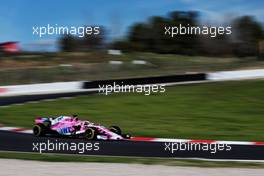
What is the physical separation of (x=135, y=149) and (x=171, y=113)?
463 centimetres

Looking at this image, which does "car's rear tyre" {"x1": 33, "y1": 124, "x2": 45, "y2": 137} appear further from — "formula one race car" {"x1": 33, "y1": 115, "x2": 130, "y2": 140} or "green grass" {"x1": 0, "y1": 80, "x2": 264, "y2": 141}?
"green grass" {"x1": 0, "y1": 80, "x2": 264, "y2": 141}

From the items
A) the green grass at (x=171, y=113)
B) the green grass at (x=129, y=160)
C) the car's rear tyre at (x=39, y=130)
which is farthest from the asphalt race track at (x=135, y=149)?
the green grass at (x=171, y=113)

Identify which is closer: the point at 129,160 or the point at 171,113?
the point at 129,160

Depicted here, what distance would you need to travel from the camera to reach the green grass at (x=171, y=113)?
10.4 m

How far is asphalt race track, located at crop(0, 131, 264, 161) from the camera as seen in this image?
7773 millimetres

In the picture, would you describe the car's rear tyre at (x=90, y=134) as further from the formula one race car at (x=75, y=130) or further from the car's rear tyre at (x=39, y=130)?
the car's rear tyre at (x=39, y=130)

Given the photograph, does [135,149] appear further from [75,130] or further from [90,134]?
[75,130]

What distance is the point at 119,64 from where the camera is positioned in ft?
63.3

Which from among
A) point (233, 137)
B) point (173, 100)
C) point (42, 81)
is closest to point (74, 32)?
point (233, 137)

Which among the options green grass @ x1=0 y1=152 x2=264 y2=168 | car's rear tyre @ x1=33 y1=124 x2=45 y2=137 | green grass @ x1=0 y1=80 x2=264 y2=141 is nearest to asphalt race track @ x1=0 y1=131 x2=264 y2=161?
car's rear tyre @ x1=33 y1=124 x2=45 y2=137

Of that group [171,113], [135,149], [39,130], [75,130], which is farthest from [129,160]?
[171,113]

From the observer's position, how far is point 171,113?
12734 mm

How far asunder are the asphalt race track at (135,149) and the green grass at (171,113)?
41.6 inches

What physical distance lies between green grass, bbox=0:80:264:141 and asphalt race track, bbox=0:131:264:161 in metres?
1.06
